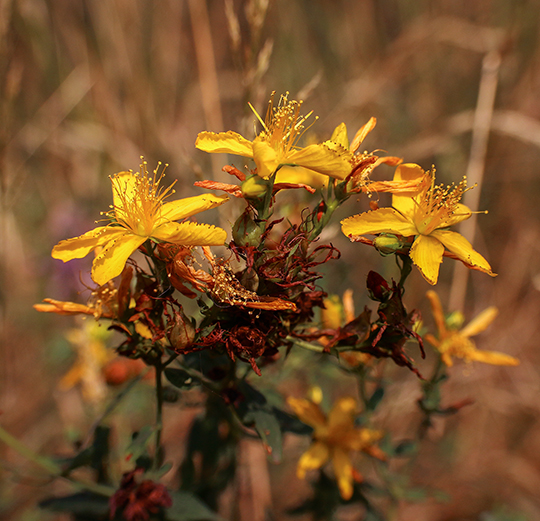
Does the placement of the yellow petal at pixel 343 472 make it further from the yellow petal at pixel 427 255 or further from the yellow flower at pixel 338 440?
the yellow petal at pixel 427 255

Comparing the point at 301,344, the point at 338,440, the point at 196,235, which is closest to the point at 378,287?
the point at 301,344

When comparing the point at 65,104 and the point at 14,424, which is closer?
the point at 14,424

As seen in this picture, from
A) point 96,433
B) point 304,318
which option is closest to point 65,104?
point 96,433

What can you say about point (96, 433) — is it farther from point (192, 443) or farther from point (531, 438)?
point (531, 438)

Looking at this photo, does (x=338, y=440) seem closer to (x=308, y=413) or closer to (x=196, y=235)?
(x=308, y=413)

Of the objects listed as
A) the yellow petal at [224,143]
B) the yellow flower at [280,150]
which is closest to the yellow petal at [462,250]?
the yellow flower at [280,150]
